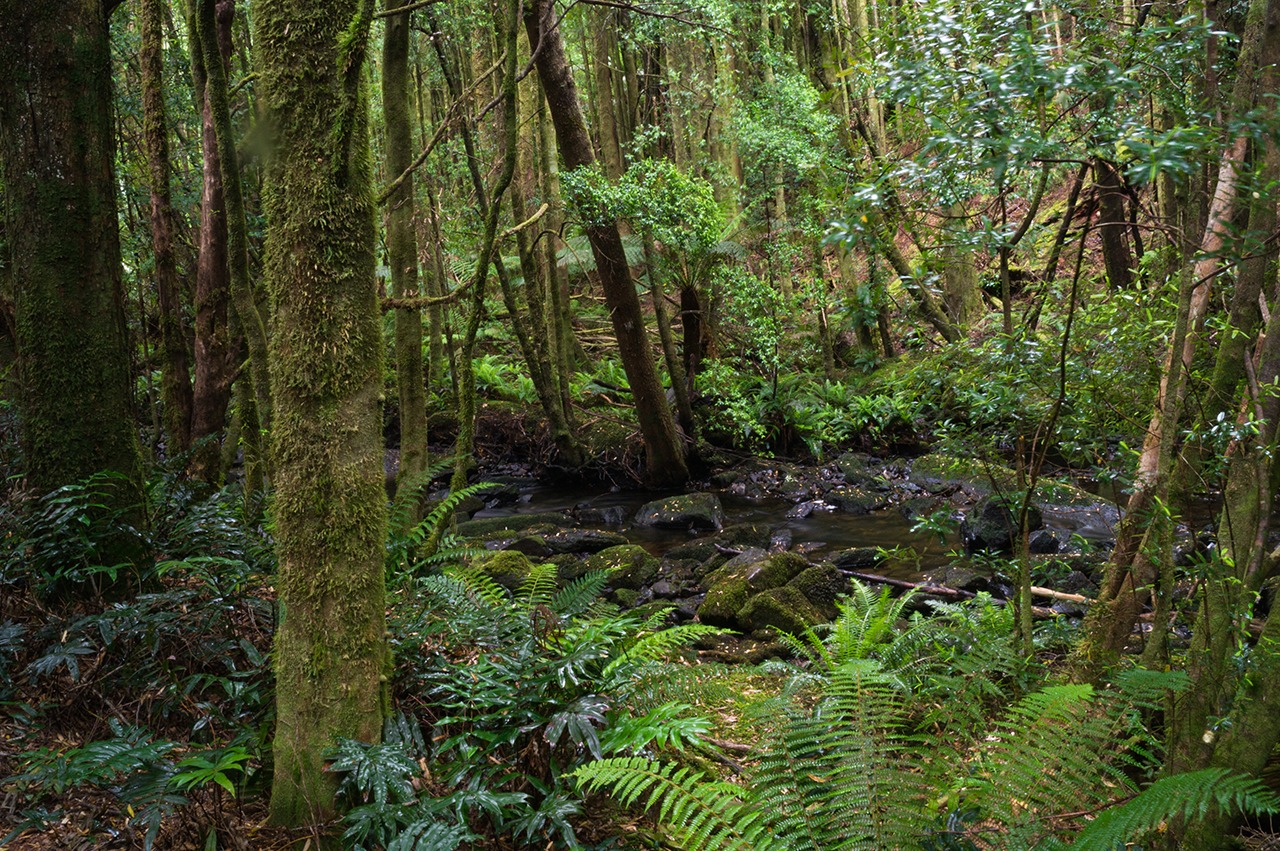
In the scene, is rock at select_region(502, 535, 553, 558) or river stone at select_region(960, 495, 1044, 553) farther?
rock at select_region(502, 535, 553, 558)

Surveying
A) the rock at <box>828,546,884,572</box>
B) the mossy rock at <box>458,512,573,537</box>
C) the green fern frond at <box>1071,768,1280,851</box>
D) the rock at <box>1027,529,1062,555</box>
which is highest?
the green fern frond at <box>1071,768,1280,851</box>

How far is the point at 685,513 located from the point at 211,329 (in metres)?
6.34

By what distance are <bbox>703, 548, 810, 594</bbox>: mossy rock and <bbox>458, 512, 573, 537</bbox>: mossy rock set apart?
3696 millimetres

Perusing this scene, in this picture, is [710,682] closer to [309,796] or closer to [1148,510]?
[309,796]

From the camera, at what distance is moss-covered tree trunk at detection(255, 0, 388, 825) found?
2.96 metres

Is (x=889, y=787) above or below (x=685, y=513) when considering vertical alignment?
above

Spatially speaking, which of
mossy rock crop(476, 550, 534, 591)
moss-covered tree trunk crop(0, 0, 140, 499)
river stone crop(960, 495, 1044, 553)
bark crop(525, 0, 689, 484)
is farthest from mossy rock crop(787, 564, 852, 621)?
moss-covered tree trunk crop(0, 0, 140, 499)

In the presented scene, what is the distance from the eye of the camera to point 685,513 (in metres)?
11.6

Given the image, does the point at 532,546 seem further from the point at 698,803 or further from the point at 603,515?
the point at 698,803

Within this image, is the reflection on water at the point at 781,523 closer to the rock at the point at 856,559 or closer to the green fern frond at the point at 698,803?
the rock at the point at 856,559

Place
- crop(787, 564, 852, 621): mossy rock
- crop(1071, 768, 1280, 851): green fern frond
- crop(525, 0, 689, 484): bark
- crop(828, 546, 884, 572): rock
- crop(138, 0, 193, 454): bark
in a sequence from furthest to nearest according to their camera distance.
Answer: crop(525, 0, 689, 484): bark
crop(828, 546, 884, 572): rock
crop(787, 564, 852, 621): mossy rock
crop(138, 0, 193, 454): bark
crop(1071, 768, 1280, 851): green fern frond

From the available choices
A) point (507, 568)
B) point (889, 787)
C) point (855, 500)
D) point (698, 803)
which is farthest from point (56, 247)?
point (855, 500)

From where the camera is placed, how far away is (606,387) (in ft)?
52.7

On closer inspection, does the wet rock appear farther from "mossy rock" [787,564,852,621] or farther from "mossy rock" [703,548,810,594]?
"mossy rock" [787,564,852,621]
